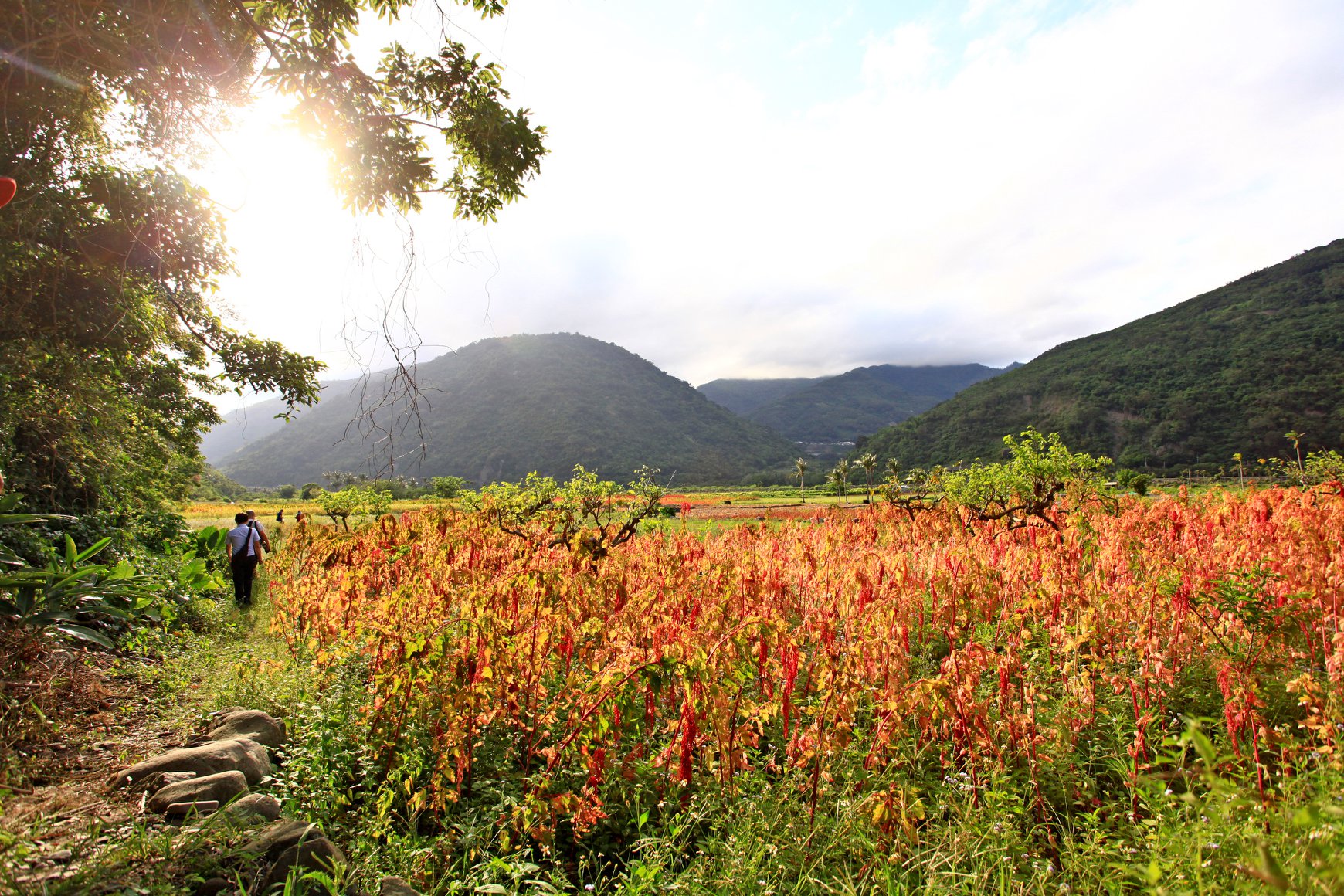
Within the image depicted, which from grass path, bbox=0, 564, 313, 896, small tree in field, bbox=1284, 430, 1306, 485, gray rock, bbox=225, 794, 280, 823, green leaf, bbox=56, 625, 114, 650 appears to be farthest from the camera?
small tree in field, bbox=1284, 430, 1306, 485

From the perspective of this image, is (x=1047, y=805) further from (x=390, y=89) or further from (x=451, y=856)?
(x=390, y=89)

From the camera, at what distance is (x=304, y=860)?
2338 millimetres

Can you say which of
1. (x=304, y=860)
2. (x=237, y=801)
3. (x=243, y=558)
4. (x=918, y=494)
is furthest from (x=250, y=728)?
(x=918, y=494)

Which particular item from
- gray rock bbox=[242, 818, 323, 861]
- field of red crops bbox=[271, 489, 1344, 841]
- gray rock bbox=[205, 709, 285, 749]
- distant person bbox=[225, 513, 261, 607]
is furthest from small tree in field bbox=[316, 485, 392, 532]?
gray rock bbox=[242, 818, 323, 861]

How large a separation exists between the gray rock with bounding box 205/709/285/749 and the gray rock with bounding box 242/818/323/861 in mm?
1372

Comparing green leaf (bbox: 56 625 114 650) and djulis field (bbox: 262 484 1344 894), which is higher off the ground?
green leaf (bbox: 56 625 114 650)

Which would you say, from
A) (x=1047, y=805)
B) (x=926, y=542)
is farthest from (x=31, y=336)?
(x=926, y=542)

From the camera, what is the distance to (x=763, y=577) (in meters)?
6.27

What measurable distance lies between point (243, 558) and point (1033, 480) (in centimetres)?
1614

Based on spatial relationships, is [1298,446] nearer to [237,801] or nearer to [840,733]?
[840,733]

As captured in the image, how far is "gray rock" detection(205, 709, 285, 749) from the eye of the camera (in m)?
3.55

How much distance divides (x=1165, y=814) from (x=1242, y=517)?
26.7 ft

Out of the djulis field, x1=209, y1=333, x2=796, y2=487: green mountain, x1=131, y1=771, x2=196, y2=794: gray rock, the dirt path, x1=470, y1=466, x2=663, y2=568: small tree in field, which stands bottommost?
the djulis field

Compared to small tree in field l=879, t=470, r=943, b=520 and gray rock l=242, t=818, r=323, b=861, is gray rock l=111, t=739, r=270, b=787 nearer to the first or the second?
gray rock l=242, t=818, r=323, b=861
